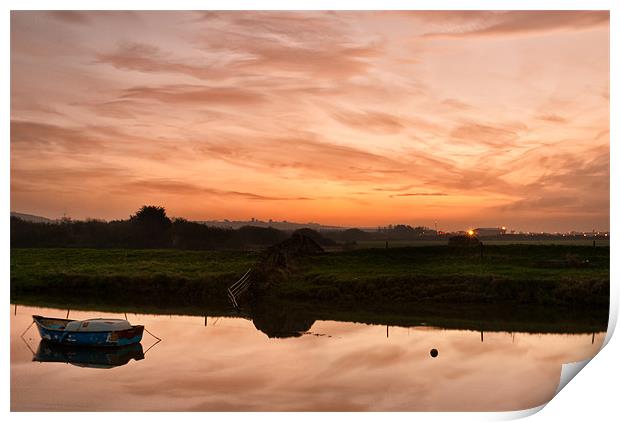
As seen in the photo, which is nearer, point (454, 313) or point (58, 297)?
point (454, 313)

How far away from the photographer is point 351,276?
44.3ft

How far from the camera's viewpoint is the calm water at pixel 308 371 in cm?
720

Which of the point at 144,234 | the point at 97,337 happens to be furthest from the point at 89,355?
the point at 144,234

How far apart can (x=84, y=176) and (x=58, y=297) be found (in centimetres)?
363

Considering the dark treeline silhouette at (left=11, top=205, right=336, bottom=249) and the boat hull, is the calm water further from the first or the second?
the dark treeline silhouette at (left=11, top=205, right=336, bottom=249)

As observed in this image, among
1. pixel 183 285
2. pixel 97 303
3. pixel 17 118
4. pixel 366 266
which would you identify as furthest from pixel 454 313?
pixel 17 118

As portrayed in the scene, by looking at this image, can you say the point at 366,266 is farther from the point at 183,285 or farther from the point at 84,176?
the point at 84,176

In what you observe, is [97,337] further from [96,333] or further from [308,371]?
[308,371]

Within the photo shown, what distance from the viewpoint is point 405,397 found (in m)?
7.48

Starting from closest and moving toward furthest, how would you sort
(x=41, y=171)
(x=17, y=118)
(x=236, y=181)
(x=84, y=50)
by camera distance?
(x=84, y=50), (x=17, y=118), (x=41, y=171), (x=236, y=181)

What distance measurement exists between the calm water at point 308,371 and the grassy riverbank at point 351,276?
2065 mm

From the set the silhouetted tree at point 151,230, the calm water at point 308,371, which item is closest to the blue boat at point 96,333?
the calm water at point 308,371

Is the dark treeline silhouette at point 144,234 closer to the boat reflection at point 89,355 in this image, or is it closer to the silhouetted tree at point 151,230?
the silhouetted tree at point 151,230

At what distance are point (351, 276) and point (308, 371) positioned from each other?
5522 millimetres
